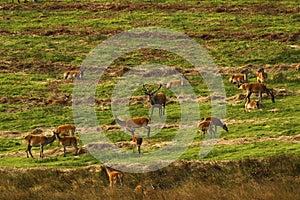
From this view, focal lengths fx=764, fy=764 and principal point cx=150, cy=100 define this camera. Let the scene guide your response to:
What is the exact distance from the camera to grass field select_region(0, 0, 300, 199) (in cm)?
2602

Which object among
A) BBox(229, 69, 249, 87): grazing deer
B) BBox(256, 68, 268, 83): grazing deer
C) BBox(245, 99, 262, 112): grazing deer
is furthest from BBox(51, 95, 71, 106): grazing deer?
BBox(256, 68, 268, 83): grazing deer

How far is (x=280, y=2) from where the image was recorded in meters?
56.9

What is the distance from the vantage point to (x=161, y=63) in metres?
43.4

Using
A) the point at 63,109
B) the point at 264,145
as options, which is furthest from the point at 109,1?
the point at 264,145

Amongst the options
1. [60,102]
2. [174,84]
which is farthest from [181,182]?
[174,84]

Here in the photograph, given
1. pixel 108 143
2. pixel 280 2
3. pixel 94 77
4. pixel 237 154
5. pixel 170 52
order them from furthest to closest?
pixel 280 2
pixel 170 52
pixel 94 77
pixel 108 143
pixel 237 154

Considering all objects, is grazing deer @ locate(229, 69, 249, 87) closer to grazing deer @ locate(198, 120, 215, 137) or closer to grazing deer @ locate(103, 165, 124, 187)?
grazing deer @ locate(198, 120, 215, 137)

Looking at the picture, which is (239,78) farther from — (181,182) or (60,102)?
(181,182)

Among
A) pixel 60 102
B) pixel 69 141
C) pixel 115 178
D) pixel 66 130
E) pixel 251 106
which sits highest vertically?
pixel 60 102

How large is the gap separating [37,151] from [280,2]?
106 feet

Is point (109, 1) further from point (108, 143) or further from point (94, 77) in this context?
point (108, 143)

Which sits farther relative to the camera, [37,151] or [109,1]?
[109,1]

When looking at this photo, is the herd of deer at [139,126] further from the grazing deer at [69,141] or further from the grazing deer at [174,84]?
the grazing deer at [174,84]

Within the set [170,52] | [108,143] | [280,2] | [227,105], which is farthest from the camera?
[280,2]
